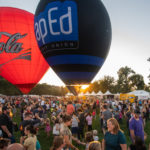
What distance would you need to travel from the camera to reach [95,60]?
9336 millimetres

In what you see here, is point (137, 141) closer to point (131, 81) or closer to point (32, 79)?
point (32, 79)

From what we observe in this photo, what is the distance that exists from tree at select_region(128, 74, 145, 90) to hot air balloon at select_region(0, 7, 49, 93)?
64.4 metres

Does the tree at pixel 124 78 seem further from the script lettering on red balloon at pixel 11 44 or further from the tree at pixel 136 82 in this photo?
the script lettering on red balloon at pixel 11 44

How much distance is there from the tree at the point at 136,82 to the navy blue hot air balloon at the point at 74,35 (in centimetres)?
6914

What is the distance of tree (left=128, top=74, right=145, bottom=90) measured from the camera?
74.6 metres

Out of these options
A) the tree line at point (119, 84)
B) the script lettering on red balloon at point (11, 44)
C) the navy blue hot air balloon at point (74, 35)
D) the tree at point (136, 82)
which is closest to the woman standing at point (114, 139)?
the navy blue hot air balloon at point (74, 35)

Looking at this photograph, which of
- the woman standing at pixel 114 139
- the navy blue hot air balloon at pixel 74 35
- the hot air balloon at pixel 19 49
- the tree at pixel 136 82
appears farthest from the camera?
the tree at pixel 136 82

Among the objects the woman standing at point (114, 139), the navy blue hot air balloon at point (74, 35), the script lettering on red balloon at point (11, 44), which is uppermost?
the script lettering on red balloon at point (11, 44)

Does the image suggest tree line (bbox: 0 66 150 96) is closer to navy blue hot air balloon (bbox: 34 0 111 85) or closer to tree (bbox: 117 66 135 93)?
tree (bbox: 117 66 135 93)

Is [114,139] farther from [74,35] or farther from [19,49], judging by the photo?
[19,49]

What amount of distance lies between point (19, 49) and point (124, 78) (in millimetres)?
64486

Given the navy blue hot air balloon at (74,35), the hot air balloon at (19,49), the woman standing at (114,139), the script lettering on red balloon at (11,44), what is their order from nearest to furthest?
1. the woman standing at (114,139)
2. the navy blue hot air balloon at (74,35)
3. the script lettering on red balloon at (11,44)
4. the hot air balloon at (19,49)

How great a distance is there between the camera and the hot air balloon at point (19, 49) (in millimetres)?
14922

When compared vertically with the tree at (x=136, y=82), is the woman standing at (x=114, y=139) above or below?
below
